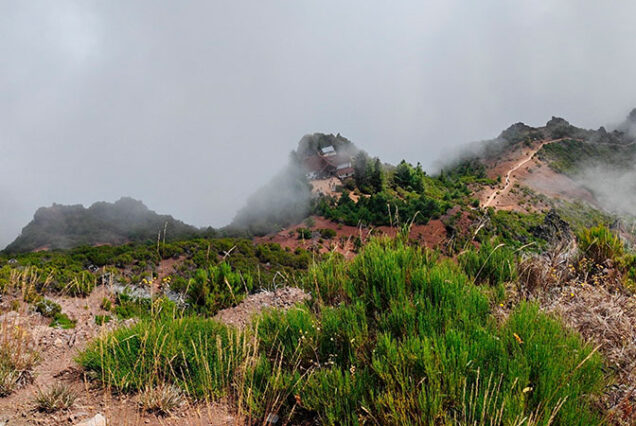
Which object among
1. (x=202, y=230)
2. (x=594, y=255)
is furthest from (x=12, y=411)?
(x=202, y=230)

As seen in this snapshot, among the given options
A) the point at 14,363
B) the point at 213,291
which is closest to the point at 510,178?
the point at 213,291

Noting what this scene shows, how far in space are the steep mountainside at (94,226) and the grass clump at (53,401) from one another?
30.1m

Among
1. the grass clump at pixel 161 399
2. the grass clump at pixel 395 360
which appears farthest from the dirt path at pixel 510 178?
the grass clump at pixel 161 399

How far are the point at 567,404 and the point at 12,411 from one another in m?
3.96

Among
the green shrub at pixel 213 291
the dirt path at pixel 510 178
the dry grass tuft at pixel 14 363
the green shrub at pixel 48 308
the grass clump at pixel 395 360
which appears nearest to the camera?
the grass clump at pixel 395 360

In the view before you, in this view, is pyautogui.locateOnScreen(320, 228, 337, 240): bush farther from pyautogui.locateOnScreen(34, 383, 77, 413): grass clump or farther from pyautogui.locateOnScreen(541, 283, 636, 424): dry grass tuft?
pyautogui.locateOnScreen(34, 383, 77, 413): grass clump

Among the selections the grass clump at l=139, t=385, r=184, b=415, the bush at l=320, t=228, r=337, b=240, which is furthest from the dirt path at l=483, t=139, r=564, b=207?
the grass clump at l=139, t=385, r=184, b=415

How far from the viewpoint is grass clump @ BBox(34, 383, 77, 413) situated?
9.71 ft

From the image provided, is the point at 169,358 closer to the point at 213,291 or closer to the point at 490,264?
the point at 490,264

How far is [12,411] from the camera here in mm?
2977

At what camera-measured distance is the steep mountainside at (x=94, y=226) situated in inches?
1420

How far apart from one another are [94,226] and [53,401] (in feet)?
140

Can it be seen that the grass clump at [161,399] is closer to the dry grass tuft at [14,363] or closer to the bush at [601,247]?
the dry grass tuft at [14,363]

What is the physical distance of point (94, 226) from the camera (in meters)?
39.7
